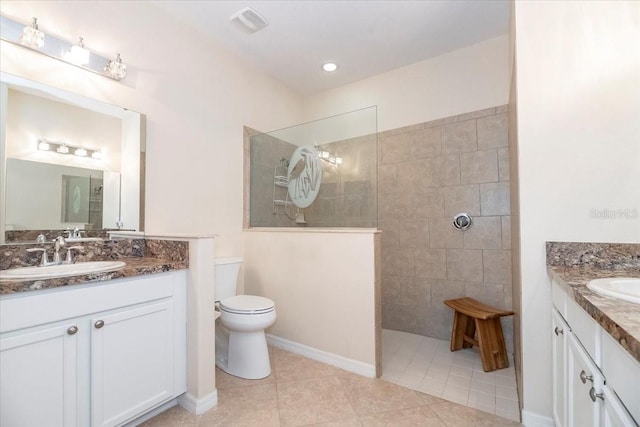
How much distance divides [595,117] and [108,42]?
8.98 ft

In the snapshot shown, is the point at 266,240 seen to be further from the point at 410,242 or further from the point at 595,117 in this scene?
the point at 595,117

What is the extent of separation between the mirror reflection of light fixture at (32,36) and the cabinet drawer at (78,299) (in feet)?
4.22

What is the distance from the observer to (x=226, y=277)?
2.27 meters

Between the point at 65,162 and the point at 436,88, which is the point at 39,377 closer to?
the point at 65,162

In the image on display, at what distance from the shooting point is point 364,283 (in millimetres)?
2080

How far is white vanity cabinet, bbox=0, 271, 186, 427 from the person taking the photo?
109 centimetres

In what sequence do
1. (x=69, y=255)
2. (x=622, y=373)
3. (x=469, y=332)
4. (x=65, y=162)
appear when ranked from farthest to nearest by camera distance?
1. (x=469, y=332)
2. (x=65, y=162)
3. (x=69, y=255)
4. (x=622, y=373)

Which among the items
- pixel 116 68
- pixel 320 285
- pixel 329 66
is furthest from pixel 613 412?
pixel 329 66

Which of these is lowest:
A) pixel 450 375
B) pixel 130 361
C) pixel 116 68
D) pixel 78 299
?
pixel 450 375

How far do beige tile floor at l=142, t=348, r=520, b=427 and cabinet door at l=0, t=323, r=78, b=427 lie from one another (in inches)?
19.4

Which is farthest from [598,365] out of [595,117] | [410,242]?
[410,242]

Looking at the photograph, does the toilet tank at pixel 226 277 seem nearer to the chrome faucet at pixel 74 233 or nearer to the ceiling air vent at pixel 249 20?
the chrome faucet at pixel 74 233

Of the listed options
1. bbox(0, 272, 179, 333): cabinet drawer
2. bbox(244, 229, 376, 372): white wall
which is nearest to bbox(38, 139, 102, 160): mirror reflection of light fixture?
bbox(0, 272, 179, 333): cabinet drawer

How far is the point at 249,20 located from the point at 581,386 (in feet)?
9.04
